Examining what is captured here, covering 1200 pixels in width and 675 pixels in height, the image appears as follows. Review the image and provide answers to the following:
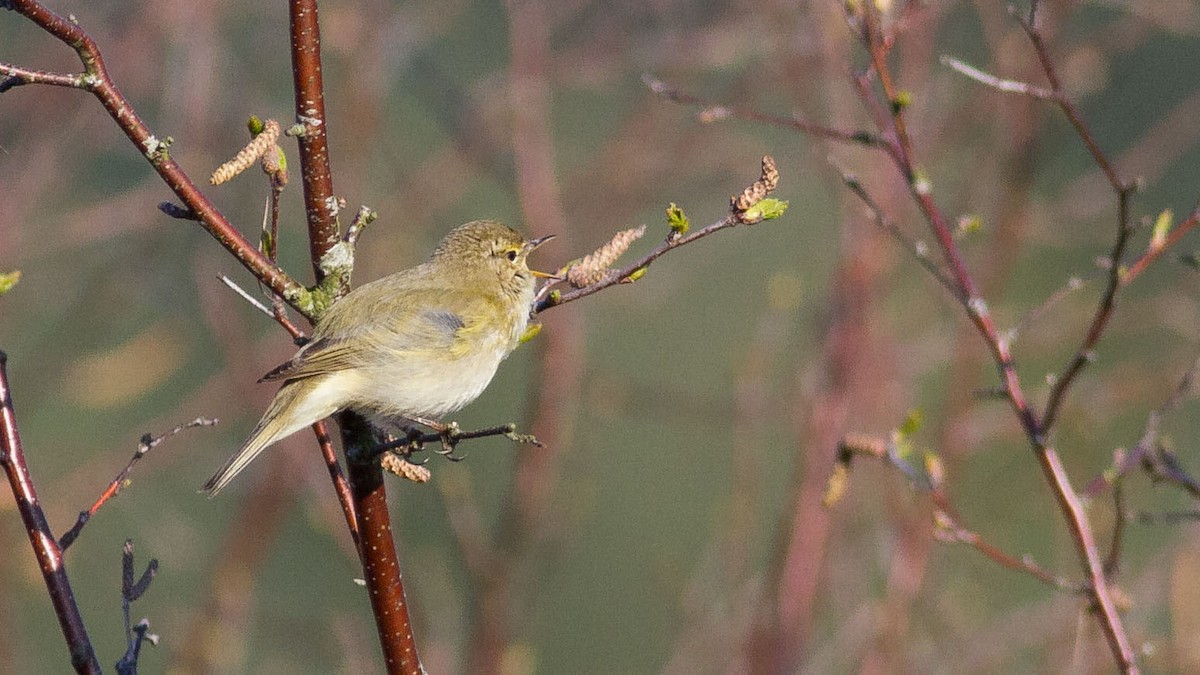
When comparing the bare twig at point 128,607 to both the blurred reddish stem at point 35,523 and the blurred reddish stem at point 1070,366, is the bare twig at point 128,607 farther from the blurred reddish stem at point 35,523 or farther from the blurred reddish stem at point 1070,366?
the blurred reddish stem at point 1070,366

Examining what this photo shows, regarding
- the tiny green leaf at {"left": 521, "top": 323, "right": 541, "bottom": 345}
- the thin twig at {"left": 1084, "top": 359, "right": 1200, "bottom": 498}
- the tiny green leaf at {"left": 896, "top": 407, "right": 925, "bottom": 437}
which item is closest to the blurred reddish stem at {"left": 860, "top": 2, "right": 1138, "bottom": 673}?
the thin twig at {"left": 1084, "top": 359, "right": 1200, "bottom": 498}

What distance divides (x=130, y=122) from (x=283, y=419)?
1107mm

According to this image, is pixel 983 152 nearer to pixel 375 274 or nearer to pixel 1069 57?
pixel 1069 57

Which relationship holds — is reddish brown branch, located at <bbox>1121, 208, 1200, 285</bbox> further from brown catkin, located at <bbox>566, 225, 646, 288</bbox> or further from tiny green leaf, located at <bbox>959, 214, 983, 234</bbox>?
brown catkin, located at <bbox>566, 225, 646, 288</bbox>

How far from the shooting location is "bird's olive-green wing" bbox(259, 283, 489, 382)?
9.18 feet

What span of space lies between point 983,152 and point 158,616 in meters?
4.39

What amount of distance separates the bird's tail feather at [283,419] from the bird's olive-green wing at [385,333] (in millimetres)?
54

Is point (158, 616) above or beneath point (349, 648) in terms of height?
above

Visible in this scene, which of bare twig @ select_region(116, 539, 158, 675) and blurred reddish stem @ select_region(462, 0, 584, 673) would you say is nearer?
bare twig @ select_region(116, 539, 158, 675)

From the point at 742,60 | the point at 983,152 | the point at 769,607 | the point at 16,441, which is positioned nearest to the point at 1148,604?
the point at 769,607

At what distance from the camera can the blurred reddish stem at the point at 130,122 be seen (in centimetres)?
178

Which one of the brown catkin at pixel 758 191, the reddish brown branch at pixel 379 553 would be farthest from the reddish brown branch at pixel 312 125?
the brown catkin at pixel 758 191

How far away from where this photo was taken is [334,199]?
2.17 m

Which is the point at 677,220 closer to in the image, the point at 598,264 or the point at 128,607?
the point at 598,264
